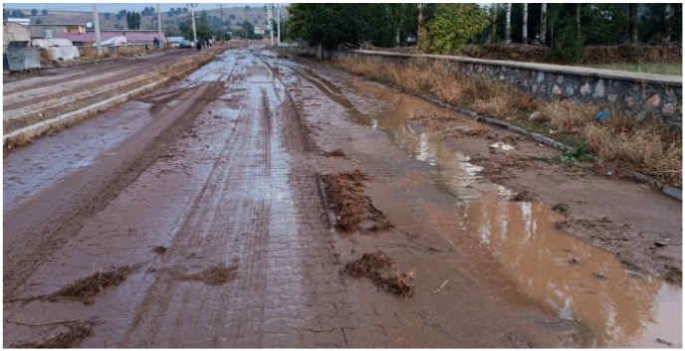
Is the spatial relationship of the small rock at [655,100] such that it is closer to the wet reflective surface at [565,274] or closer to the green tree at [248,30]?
the wet reflective surface at [565,274]

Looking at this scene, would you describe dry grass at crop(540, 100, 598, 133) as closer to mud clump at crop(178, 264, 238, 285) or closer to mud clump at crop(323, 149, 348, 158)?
mud clump at crop(323, 149, 348, 158)

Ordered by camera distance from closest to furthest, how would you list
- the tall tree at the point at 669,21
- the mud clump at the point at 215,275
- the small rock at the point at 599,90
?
the mud clump at the point at 215,275 < the small rock at the point at 599,90 < the tall tree at the point at 669,21

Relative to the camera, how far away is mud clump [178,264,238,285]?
14.0 ft

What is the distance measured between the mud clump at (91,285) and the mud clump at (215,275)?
47 cm

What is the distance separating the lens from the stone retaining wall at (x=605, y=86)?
835 centimetres

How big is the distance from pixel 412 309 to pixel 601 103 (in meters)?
7.72

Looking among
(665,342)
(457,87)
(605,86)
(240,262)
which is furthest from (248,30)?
(665,342)

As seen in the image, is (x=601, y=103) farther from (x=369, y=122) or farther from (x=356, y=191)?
(x=356, y=191)

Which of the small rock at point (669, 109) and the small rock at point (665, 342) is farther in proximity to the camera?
the small rock at point (669, 109)

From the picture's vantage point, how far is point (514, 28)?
140 ft

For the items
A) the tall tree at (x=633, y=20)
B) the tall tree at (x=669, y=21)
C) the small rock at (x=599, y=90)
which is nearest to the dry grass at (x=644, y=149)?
the small rock at (x=599, y=90)

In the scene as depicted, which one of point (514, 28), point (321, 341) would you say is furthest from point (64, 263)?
point (514, 28)

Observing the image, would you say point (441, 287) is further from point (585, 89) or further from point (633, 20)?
point (633, 20)

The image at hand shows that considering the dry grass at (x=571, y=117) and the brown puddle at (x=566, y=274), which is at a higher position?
the dry grass at (x=571, y=117)
